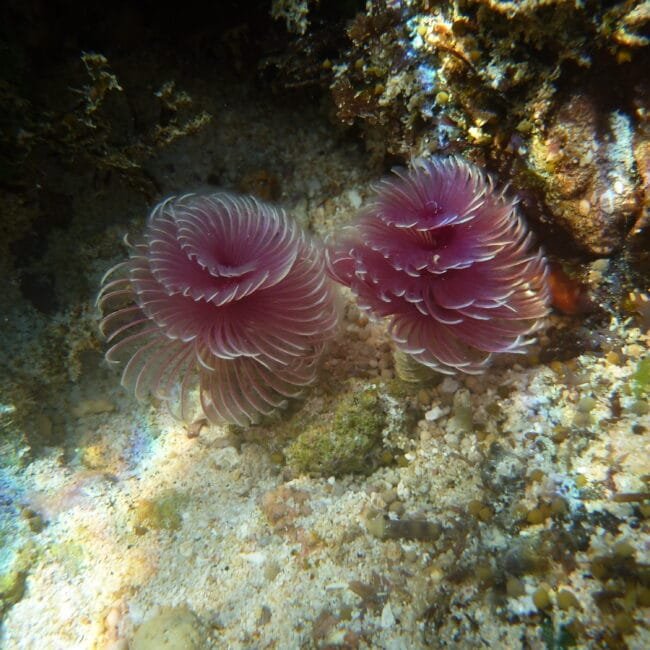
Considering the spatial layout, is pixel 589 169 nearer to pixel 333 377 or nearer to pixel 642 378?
pixel 642 378

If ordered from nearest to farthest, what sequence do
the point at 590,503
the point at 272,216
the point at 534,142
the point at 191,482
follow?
the point at 590,503 < the point at 534,142 < the point at 272,216 < the point at 191,482

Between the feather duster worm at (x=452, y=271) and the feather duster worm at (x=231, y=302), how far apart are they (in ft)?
1.43

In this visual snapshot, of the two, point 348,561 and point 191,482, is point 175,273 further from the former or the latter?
point 348,561

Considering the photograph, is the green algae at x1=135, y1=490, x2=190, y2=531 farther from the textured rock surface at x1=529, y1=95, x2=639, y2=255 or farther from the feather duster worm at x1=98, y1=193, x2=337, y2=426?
the textured rock surface at x1=529, y1=95, x2=639, y2=255

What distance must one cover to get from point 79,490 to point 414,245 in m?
3.04

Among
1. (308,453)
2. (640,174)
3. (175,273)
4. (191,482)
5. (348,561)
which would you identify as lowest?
(348,561)

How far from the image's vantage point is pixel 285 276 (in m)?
3.07

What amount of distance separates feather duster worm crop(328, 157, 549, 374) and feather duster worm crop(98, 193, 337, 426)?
437mm

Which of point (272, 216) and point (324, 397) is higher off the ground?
point (272, 216)

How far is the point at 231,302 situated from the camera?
3059 millimetres

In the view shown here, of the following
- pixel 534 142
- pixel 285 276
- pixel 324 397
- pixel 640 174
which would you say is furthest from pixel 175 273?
pixel 640 174

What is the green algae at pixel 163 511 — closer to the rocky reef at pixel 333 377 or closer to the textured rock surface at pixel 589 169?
the rocky reef at pixel 333 377

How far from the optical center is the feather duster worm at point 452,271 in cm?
283

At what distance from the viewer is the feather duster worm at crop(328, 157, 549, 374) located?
2.83 meters
